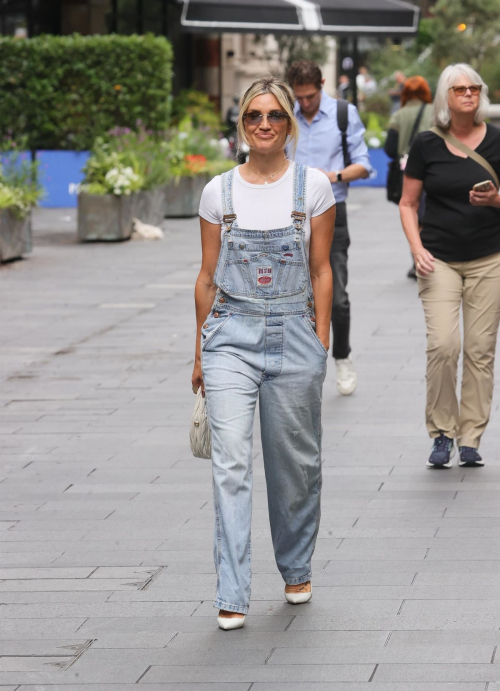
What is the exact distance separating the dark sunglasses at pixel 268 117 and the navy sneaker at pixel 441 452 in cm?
237

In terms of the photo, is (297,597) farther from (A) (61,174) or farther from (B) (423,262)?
(A) (61,174)

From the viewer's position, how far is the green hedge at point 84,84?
20.0 metres

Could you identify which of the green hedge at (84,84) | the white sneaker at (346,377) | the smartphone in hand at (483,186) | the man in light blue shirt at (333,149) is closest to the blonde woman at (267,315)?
the smartphone in hand at (483,186)

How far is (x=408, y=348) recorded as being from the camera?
925 centimetres

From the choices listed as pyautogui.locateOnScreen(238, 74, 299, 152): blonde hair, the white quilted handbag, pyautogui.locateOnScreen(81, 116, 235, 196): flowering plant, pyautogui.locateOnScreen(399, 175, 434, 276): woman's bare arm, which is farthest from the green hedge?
the white quilted handbag

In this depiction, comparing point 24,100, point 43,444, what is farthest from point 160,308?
point 24,100

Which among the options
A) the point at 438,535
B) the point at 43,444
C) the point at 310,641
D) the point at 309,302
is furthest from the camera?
the point at 43,444

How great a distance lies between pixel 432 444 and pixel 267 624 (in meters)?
2.66

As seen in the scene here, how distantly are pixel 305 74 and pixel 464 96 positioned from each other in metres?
1.59

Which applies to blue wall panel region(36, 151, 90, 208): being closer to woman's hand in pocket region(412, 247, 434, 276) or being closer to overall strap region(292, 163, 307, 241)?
woman's hand in pocket region(412, 247, 434, 276)

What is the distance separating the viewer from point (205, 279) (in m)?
4.35

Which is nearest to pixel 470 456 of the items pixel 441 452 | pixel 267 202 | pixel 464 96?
pixel 441 452

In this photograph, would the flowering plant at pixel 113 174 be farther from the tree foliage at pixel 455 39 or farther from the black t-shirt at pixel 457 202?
the tree foliage at pixel 455 39

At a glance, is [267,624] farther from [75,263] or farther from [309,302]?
[75,263]
